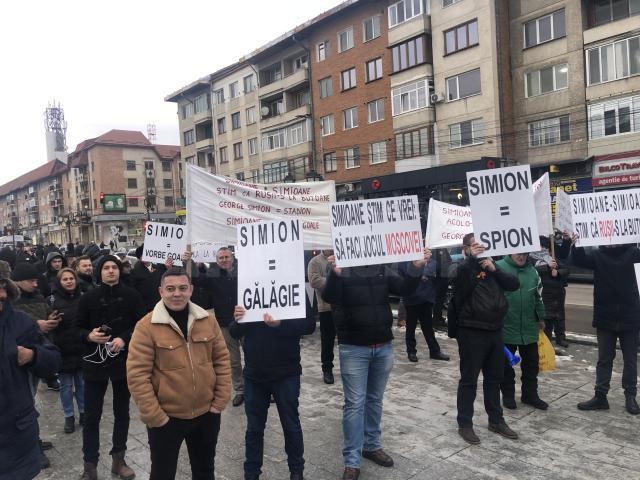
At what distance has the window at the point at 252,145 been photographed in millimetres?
45406

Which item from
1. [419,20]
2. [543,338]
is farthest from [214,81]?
[543,338]

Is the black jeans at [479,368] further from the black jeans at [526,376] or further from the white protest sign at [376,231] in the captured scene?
the white protest sign at [376,231]

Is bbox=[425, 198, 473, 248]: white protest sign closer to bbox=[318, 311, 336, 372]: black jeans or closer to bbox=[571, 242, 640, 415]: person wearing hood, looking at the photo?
bbox=[318, 311, 336, 372]: black jeans

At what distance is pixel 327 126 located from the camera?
37625 millimetres

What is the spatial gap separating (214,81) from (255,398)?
49.6 m

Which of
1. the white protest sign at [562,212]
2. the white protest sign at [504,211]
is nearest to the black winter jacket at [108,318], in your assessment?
the white protest sign at [504,211]

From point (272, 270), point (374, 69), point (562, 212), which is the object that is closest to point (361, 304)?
point (272, 270)

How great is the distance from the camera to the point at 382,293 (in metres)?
4.50

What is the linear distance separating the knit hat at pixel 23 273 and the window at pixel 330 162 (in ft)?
105

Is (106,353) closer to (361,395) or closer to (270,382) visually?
(270,382)

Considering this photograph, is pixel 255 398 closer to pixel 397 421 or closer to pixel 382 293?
pixel 382 293

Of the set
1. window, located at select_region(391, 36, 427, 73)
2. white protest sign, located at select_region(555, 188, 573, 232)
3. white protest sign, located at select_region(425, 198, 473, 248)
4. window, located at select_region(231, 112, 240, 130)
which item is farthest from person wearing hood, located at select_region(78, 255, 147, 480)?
window, located at select_region(231, 112, 240, 130)

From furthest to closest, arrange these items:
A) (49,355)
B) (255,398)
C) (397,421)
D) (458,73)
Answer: (458,73) < (397,421) < (255,398) < (49,355)

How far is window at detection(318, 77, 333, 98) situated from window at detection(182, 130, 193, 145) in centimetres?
2139
